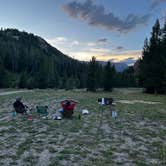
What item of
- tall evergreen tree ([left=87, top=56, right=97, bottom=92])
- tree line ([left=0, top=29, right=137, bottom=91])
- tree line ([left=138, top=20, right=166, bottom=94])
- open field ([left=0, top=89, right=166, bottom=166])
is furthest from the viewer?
tree line ([left=0, top=29, right=137, bottom=91])

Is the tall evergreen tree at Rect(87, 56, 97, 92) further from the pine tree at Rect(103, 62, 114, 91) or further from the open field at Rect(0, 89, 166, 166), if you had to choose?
the open field at Rect(0, 89, 166, 166)

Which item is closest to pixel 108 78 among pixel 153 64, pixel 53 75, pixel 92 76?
pixel 92 76

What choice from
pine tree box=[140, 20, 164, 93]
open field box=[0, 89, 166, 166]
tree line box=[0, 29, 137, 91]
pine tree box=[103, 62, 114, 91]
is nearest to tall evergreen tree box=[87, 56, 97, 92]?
tree line box=[0, 29, 137, 91]

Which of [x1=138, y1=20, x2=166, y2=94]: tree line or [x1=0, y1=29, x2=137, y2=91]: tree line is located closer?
[x1=138, y1=20, x2=166, y2=94]: tree line

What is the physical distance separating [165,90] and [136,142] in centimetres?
2869

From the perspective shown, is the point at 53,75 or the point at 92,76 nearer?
the point at 92,76

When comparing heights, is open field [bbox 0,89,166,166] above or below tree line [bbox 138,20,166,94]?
below

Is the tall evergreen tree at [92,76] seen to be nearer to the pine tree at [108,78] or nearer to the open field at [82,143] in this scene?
the pine tree at [108,78]

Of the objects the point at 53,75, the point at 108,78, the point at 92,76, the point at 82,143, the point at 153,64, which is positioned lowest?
the point at 82,143

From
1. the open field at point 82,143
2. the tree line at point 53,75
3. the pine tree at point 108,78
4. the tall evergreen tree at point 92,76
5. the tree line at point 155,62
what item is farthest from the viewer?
the tree line at point 53,75

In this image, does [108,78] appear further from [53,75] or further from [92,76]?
[53,75]

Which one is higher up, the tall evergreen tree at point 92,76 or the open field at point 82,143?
the tall evergreen tree at point 92,76

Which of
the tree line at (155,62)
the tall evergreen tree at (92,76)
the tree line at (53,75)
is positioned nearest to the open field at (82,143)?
the tree line at (155,62)

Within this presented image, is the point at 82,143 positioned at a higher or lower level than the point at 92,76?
lower
